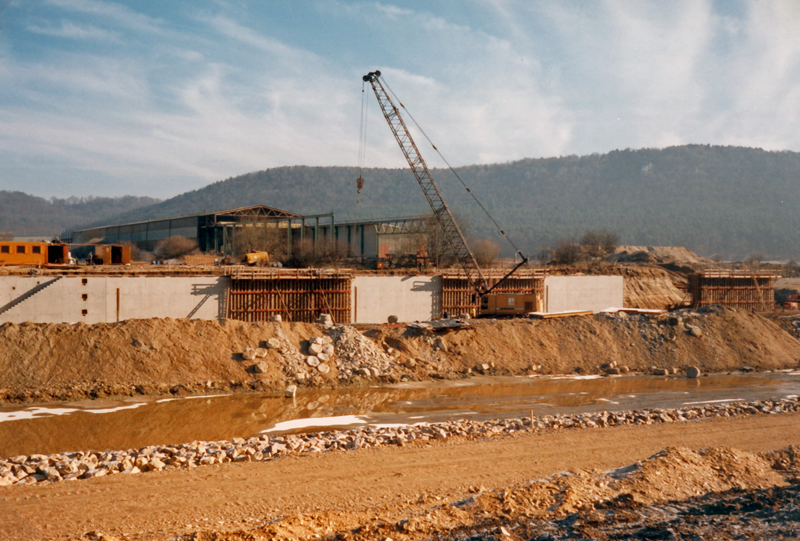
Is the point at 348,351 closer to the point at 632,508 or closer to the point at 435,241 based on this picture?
the point at 632,508

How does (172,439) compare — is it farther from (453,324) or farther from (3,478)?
(453,324)

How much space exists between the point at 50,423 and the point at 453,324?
1806cm

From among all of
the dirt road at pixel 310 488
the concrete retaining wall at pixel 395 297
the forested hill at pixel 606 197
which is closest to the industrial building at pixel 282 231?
the concrete retaining wall at pixel 395 297

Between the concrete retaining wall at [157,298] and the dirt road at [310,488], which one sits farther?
the concrete retaining wall at [157,298]

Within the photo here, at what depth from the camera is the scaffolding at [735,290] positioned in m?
46.7

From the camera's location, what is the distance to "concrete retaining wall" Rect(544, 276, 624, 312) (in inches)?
1654

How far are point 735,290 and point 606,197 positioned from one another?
117167 mm

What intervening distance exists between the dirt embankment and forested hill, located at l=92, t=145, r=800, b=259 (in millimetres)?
90702

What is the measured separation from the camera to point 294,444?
14.1m

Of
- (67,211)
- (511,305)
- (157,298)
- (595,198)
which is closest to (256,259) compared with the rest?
(157,298)

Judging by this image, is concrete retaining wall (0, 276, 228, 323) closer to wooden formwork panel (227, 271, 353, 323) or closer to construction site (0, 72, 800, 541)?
construction site (0, 72, 800, 541)

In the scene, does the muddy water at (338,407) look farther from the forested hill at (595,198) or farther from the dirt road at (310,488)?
the forested hill at (595,198)

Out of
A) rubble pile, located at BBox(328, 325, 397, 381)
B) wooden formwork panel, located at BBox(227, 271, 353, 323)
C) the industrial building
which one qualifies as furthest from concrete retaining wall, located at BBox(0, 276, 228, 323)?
the industrial building

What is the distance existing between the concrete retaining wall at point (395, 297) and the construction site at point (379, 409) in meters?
0.14
